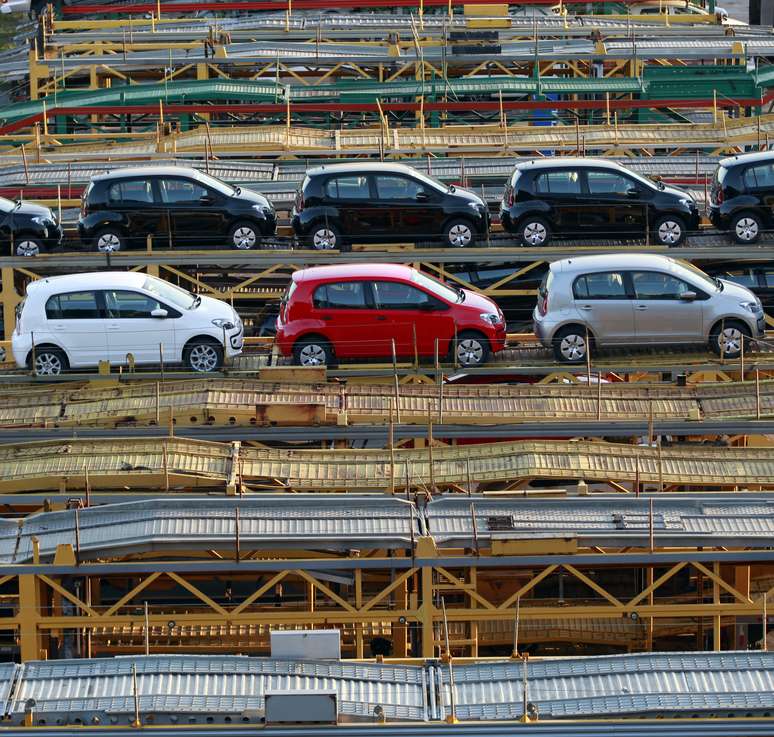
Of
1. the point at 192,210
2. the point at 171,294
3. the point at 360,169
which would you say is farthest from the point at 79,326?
the point at 360,169

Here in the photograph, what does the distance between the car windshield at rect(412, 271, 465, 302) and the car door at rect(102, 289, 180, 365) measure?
3579mm

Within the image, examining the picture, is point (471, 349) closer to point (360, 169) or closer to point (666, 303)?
point (666, 303)

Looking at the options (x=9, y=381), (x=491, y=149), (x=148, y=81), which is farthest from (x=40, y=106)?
(x=9, y=381)

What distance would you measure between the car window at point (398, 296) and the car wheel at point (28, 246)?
6966mm

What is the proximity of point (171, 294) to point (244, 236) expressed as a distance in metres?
3.51

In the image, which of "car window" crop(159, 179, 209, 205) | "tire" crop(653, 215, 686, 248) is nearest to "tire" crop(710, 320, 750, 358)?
"tire" crop(653, 215, 686, 248)

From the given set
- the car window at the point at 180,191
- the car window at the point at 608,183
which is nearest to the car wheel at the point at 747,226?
the car window at the point at 608,183

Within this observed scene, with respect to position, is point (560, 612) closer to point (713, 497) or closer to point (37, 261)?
point (713, 497)

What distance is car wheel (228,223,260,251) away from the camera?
29.9m

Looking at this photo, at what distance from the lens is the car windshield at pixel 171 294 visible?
2636 centimetres

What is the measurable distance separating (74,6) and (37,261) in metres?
25.5

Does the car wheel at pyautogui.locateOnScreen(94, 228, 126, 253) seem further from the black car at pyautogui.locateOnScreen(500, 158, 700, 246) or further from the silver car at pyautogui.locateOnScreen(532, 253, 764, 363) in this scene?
the silver car at pyautogui.locateOnScreen(532, 253, 764, 363)

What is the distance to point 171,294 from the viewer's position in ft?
A: 87.5

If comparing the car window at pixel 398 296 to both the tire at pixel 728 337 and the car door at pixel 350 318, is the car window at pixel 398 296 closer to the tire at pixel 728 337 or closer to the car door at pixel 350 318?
the car door at pixel 350 318
